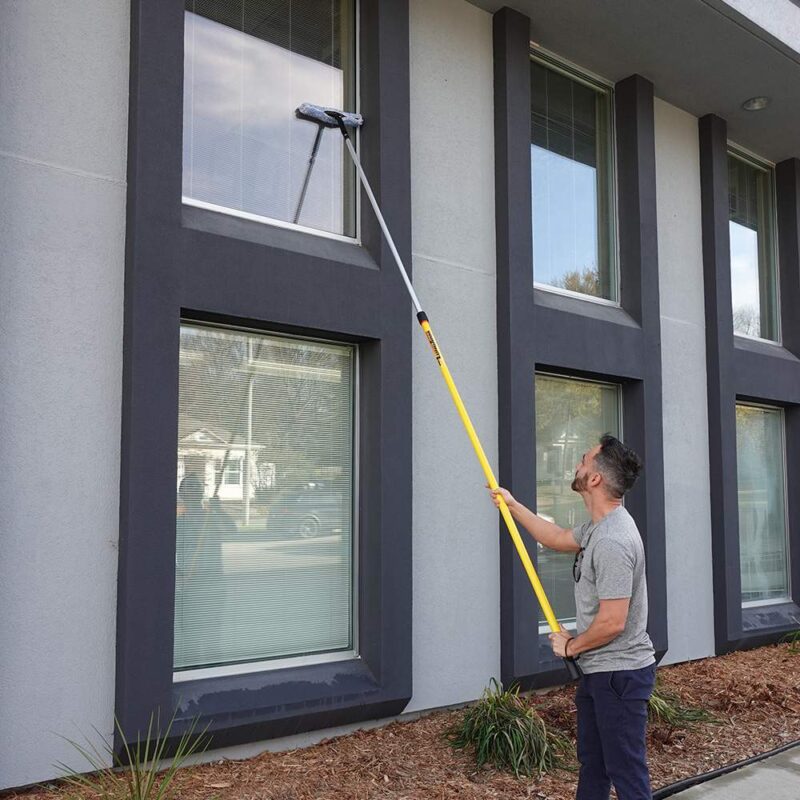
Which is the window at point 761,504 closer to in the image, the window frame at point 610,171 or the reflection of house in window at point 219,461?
the window frame at point 610,171

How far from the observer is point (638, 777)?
347 centimetres

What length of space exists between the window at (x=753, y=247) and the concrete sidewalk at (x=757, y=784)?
549 centimetres

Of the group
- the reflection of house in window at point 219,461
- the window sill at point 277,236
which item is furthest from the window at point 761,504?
the reflection of house in window at point 219,461

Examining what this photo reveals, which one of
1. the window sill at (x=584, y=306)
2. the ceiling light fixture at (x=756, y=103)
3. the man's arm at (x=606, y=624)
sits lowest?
the man's arm at (x=606, y=624)

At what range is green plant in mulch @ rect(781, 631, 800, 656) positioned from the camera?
876 cm

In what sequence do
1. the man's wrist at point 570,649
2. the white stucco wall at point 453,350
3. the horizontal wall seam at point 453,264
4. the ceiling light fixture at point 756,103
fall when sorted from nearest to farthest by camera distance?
the man's wrist at point 570,649, the white stucco wall at point 453,350, the horizontal wall seam at point 453,264, the ceiling light fixture at point 756,103

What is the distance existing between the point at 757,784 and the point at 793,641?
4.60m

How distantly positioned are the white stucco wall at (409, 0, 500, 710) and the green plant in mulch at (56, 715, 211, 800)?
182cm

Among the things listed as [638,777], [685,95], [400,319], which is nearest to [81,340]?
[400,319]

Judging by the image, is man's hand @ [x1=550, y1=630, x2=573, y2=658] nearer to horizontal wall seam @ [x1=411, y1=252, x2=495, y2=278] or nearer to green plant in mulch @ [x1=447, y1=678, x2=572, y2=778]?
green plant in mulch @ [x1=447, y1=678, x2=572, y2=778]

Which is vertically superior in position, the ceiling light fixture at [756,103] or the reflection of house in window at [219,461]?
the ceiling light fixture at [756,103]

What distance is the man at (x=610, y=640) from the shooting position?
11.5ft

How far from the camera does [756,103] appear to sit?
8.86 meters

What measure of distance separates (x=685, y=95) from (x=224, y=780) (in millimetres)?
7594
